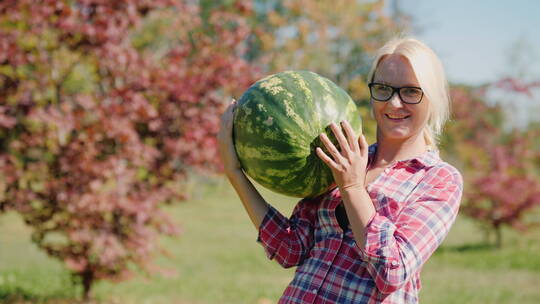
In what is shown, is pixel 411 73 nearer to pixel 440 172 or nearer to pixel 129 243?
pixel 440 172

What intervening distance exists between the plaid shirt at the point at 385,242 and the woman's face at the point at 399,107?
0.41 ft

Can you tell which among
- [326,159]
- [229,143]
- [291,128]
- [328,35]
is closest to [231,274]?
[229,143]

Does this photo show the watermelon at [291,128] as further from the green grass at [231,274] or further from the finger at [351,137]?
the green grass at [231,274]

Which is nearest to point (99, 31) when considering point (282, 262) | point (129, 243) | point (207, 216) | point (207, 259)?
point (129, 243)

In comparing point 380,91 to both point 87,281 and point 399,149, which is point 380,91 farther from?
point 87,281

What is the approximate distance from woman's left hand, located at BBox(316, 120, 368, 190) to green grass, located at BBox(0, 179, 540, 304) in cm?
515

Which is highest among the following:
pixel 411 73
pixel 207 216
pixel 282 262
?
pixel 411 73

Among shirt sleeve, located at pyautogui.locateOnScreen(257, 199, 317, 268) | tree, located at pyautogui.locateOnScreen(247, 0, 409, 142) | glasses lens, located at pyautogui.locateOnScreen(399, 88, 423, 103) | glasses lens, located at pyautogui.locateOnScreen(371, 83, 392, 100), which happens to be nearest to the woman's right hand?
shirt sleeve, located at pyautogui.locateOnScreen(257, 199, 317, 268)

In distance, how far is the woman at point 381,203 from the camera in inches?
77.2

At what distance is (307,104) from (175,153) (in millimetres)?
4190

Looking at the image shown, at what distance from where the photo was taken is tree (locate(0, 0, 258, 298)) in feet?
18.9

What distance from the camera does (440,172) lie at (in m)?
2.14

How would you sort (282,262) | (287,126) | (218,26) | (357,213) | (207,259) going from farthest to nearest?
(207,259) < (218,26) < (282,262) < (287,126) < (357,213)

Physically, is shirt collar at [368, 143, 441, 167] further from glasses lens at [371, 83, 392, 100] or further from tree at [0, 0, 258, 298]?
tree at [0, 0, 258, 298]
